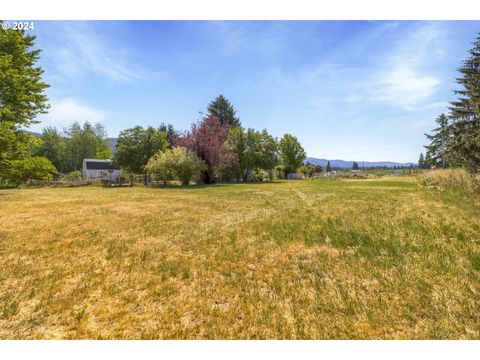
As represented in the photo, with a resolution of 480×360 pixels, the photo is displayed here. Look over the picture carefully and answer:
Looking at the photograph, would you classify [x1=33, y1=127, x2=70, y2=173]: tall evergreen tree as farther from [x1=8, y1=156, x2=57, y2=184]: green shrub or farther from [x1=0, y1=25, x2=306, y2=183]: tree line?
[x1=8, y1=156, x2=57, y2=184]: green shrub

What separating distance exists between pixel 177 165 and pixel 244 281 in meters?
20.1

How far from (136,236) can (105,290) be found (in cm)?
241

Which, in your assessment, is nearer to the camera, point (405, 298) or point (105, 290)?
point (405, 298)

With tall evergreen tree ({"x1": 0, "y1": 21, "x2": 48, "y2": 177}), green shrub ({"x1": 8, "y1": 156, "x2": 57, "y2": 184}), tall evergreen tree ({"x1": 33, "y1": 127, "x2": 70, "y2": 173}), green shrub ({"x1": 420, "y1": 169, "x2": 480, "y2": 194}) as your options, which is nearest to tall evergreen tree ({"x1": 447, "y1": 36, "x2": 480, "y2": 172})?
green shrub ({"x1": 420, "y1": 169, "x2": 480, "y2": 194})

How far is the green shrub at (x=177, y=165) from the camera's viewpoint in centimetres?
2191

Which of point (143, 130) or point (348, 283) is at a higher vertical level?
point (143, 130)

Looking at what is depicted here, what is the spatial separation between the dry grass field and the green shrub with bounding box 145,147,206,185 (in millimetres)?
16327

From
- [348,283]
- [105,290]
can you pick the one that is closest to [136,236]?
[105,290]

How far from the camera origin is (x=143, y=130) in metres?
30.0

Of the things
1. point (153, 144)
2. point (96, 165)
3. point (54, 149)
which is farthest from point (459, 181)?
point (54, 149)

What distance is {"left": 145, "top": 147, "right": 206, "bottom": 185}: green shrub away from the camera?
2191 cm

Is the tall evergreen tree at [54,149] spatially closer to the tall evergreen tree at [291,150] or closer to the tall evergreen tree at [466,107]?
the tall evergreen tree at [291,150]
